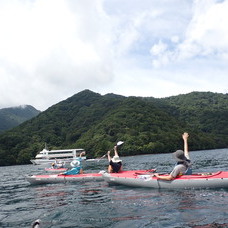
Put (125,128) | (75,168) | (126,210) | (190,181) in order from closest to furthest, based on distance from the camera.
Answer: (126,210) < (190,181) < (75,168) < (125,128)

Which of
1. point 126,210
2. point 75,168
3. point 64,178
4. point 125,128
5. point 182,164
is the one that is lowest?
point 126,210

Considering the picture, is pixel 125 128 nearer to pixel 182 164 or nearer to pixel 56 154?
pixel 56 154

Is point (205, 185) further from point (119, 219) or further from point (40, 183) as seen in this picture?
point (40, 183)

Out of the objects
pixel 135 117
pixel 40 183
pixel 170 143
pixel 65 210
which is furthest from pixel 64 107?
pixel 65 210

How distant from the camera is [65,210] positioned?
1070 centimetres

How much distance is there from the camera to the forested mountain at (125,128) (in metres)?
99.0

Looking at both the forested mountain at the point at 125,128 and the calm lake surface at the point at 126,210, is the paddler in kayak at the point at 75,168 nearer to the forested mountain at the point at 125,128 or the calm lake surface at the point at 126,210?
the calm lake surface at the point at 126,210

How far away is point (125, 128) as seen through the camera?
112875 mm

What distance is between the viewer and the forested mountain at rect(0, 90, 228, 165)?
9900cm

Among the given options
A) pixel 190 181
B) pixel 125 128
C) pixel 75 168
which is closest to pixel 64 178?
pixel 75 168

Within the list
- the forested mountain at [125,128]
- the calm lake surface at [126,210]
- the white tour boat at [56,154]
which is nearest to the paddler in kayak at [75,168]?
the calm lake surface at [126,210]

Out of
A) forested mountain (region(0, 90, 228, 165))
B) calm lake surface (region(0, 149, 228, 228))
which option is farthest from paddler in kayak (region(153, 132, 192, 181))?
forested mountain (region(0, 90, 228, 165))

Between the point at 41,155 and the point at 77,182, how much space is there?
8784 cm

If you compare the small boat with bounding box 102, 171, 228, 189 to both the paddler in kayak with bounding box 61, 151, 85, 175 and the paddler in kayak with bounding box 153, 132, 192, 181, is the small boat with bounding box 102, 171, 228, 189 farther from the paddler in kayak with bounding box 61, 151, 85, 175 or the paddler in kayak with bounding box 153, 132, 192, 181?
the paddler in kayak with bounding box 61, 151, 85, 175
